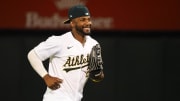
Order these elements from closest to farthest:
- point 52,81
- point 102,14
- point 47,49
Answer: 1. point 52,81
2. point 47,49
3. point 102,14

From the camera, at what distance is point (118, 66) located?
6113mm

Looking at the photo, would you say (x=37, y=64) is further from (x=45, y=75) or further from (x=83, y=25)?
(x=83, y=25)

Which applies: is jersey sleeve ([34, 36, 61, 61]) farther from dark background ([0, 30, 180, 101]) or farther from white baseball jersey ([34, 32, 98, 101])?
dark background ([0, 30, 180, 101])

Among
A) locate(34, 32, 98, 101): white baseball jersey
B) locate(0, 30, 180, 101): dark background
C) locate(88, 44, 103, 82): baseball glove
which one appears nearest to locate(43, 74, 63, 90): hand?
locate(34, 32, 98, 101): white baseball jersey

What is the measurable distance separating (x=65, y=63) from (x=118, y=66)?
5.92 feet

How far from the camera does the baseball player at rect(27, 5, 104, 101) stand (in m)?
4.32

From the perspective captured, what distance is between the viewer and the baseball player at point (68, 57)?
4.32m

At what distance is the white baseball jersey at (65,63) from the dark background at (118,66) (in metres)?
1.63

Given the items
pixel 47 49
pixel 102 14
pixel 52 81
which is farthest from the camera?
pixel 102 14

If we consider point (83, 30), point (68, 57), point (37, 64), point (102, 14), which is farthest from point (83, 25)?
point (102, 14)

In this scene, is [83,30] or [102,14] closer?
[83,30]

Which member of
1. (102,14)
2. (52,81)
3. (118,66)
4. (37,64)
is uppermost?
(102,14)

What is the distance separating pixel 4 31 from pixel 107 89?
3.96 feet

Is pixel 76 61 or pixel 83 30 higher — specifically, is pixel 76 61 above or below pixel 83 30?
below
